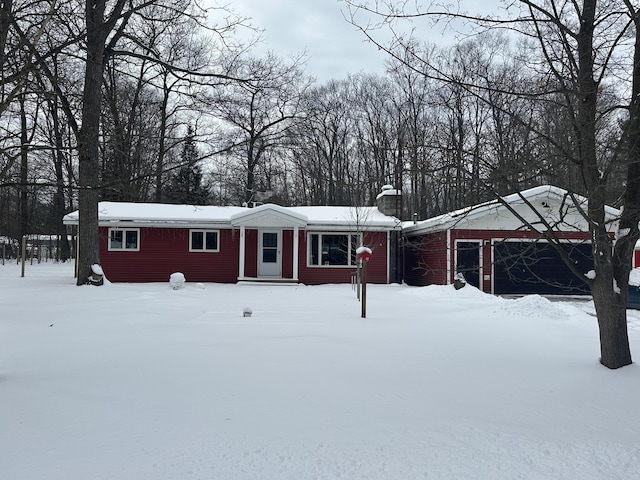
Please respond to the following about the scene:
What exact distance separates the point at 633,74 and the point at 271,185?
110 feet

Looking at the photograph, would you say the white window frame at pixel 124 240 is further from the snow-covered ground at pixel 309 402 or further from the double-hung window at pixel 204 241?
the snow-covered ground at pixel 309 402

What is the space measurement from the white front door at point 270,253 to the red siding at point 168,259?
3.12 feet

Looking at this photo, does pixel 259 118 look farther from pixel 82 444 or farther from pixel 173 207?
pixel 82 444

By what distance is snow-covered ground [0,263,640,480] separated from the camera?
114 inches

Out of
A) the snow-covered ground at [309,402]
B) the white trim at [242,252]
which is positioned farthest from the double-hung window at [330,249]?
the snow-covered ground at [309,402]

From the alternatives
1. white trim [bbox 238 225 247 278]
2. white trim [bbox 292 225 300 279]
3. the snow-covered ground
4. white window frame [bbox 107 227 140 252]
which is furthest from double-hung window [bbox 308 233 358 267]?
the snow-covered ground

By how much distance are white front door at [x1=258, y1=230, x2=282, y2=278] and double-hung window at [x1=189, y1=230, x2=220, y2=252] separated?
172cm

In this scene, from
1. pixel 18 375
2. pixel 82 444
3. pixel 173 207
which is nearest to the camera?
pixel 82 444

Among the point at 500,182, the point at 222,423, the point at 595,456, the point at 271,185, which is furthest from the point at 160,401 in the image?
the point at 271,185

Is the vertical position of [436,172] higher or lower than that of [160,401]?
higher

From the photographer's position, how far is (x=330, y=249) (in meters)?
19.0

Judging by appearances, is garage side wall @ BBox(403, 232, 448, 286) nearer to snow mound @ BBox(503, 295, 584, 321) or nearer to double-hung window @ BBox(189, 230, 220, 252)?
snow mound @ BBox(503, 295, 584, 321)

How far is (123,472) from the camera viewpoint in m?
2.73

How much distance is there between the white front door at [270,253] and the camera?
62.0 ft
